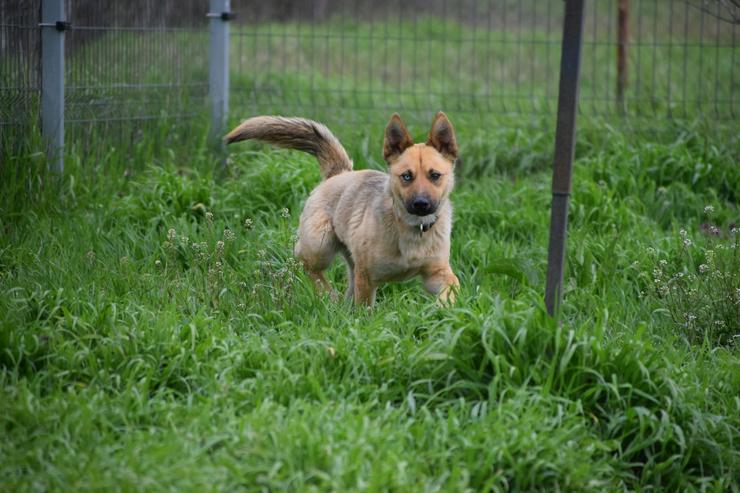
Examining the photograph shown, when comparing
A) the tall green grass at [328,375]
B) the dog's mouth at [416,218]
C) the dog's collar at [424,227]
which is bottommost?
the tall green grass at [328,375]

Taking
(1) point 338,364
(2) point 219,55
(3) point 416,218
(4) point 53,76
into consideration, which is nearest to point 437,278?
(3) point 416,218

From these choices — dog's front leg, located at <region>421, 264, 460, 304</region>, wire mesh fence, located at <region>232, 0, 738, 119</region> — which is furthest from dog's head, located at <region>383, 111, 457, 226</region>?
wire mesh fence, located at <region>232, 0, 738, 119</region>

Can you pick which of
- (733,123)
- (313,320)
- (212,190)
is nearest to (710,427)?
(313,320)

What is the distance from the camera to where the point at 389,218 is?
18.2 feet

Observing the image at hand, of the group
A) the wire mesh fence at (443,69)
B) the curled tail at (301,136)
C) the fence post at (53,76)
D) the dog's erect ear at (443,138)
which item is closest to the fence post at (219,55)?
the wire mesh fence at (443,69)

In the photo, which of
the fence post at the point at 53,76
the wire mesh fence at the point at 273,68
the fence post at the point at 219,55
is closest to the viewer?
the fence post at the point at 53,76

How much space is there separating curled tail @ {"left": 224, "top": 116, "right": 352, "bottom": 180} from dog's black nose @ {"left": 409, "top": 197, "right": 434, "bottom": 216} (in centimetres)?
124

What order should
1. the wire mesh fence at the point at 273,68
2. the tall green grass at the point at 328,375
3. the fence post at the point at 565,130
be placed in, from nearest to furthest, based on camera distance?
the tall green grass at the point at 328,375 < the fence post at the point at 565,130 < the wire mesh fence at the point at 273,68

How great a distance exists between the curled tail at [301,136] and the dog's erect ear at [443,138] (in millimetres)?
986

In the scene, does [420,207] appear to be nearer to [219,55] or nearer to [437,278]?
[437,278]

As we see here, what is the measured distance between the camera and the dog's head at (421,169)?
5371 millimetres

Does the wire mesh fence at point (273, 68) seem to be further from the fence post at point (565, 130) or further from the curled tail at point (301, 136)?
the fence post at point (565, 130)

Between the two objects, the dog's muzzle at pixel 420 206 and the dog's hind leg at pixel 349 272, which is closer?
the dog's muzzle at pixel 420 206

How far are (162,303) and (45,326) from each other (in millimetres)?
686
